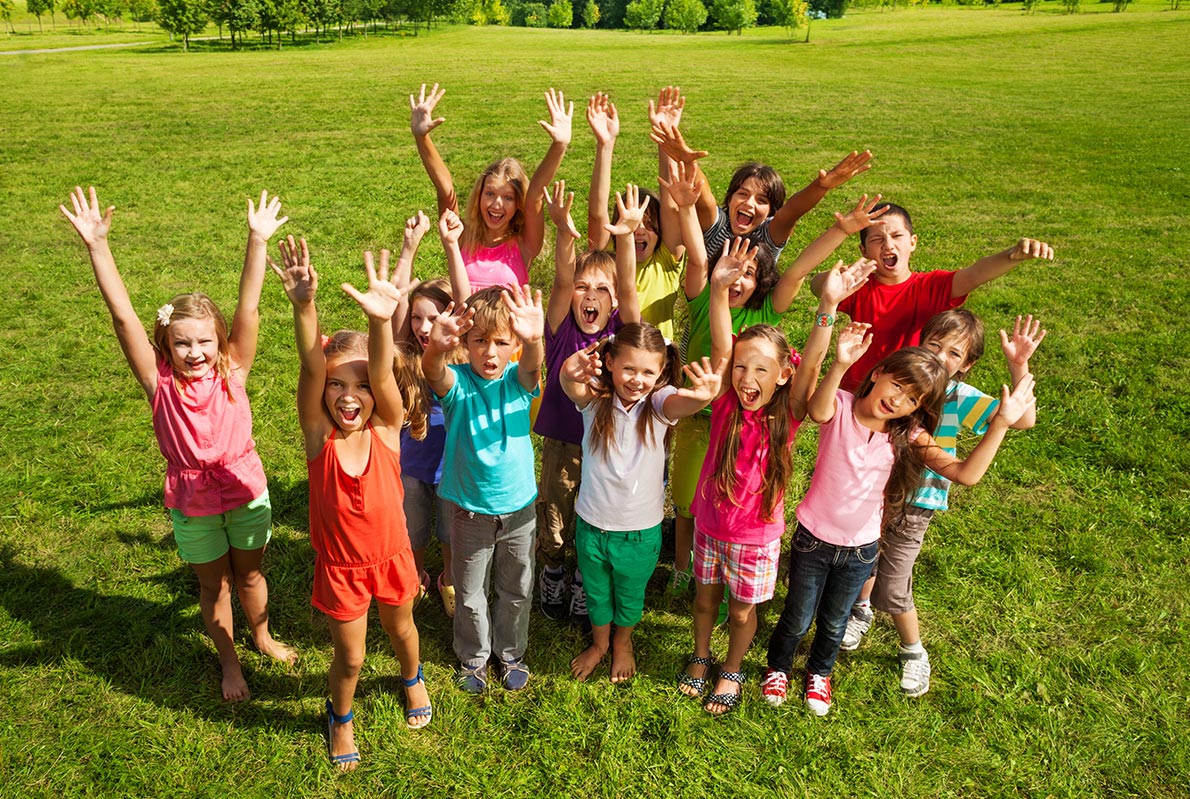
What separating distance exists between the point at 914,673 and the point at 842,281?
2.08 metres

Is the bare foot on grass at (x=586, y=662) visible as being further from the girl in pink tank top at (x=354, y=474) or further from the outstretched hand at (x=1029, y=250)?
the outstretched hand at (x=1029, y=250)

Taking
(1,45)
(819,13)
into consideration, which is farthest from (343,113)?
(819,13)

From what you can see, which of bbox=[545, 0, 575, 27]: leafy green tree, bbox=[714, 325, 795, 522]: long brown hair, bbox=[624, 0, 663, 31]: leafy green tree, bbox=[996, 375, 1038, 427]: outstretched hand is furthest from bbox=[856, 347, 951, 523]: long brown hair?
bbox=[545, 0, 575, 27]: leafy green tree

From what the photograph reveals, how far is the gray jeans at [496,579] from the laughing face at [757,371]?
1166 mm

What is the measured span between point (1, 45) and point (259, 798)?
56543 millimetres

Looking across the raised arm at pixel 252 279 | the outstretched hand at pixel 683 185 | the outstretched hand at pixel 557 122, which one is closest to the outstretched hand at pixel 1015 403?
the outstretched hand at pixel 683 185

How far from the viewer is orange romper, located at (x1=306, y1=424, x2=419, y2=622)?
10.4 ft

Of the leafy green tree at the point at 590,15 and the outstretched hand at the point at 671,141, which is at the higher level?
the leafy green tree at the point at 590,15

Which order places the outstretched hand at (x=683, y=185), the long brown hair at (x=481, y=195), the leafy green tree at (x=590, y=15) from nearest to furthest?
the outstretched hand at (x=683, y=185), the long brown hair at (x=481, y=195), the leafy green tree at (x=590, y=15)

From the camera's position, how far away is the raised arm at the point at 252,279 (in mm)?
3348

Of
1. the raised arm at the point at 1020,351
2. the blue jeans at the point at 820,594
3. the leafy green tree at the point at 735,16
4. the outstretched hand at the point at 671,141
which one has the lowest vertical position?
the blue jeans at the point at 820,594

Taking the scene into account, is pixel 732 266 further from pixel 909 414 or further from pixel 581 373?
pixel 909 414

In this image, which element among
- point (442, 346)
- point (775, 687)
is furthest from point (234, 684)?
point (775, 687)

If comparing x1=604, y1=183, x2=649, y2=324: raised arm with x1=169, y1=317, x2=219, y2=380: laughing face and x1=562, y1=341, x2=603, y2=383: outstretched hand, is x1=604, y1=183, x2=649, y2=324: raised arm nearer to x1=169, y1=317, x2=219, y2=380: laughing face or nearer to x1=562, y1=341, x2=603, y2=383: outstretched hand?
x1=562, y1=341, x2=603, y2=383: outstretched hand
